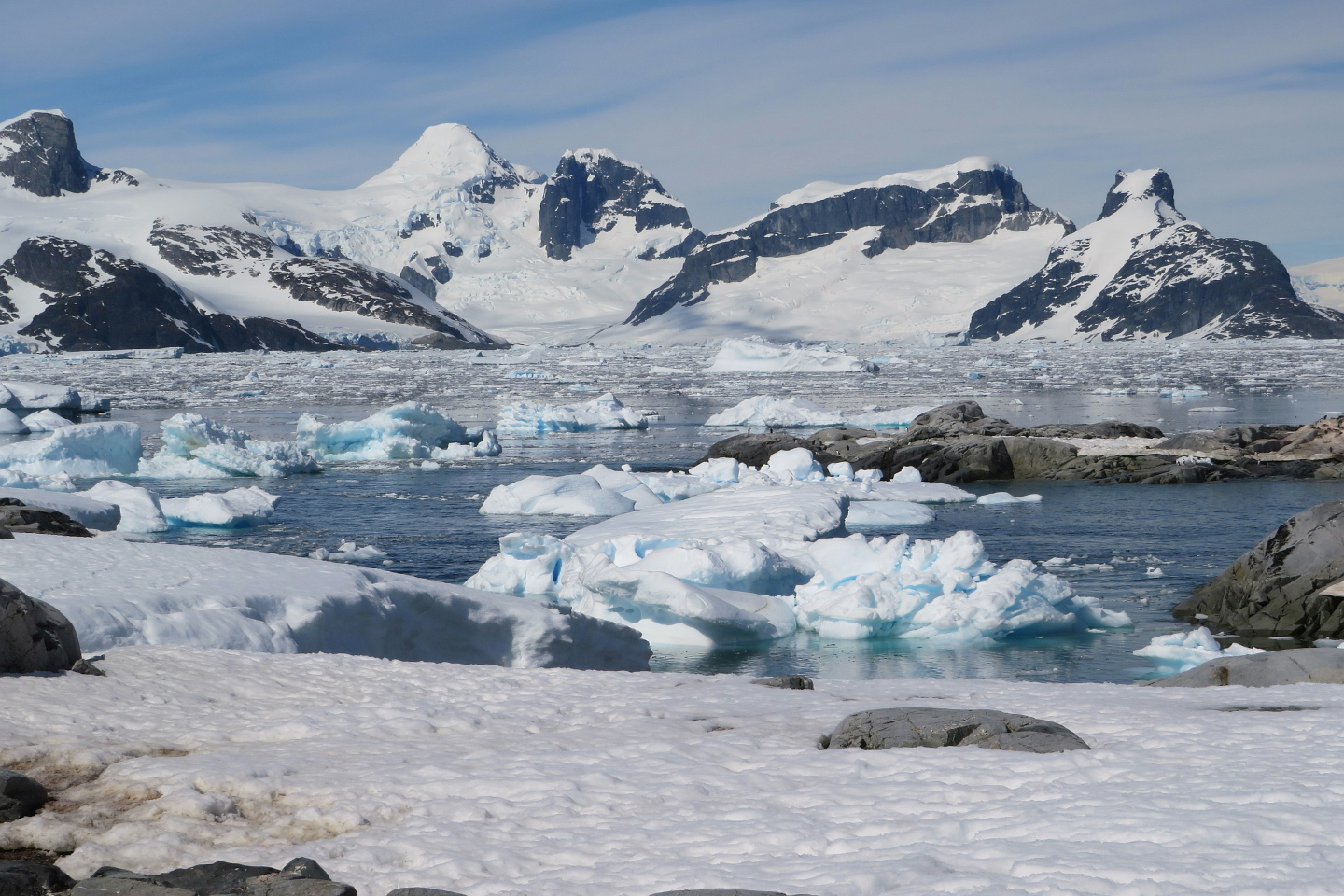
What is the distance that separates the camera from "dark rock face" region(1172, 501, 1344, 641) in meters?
15.0

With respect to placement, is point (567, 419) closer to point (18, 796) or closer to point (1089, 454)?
point (1089, 454)

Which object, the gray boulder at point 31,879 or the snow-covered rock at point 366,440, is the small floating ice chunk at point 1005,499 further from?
the gray boulder at point 31,879

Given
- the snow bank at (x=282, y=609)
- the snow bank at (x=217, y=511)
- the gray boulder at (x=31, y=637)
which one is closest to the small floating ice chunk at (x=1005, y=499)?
the snow bank at (x=282, y=609)

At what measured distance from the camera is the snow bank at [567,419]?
45094mm

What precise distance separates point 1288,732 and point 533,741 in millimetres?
4398

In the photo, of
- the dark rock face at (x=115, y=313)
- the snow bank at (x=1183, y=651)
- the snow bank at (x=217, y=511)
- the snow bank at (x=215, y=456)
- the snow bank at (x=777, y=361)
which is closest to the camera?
the snow bank at (x=1183, y=651)

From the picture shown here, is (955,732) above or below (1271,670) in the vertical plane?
above

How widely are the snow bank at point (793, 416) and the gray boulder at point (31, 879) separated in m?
40.7

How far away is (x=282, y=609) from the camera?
Result: 10656 millimetres

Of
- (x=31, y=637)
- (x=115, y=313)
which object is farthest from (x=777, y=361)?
(x=115, y=313)

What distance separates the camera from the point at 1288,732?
702cm

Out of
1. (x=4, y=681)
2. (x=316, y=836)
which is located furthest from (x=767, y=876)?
(x=4, y=681)

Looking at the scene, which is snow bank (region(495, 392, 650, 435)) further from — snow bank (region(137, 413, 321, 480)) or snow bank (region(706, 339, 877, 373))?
snow bank (region(706, 339, 877, 373))

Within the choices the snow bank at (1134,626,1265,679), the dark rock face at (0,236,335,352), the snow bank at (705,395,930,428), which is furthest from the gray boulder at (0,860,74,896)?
the dark rock face at (0,236,335,352)
